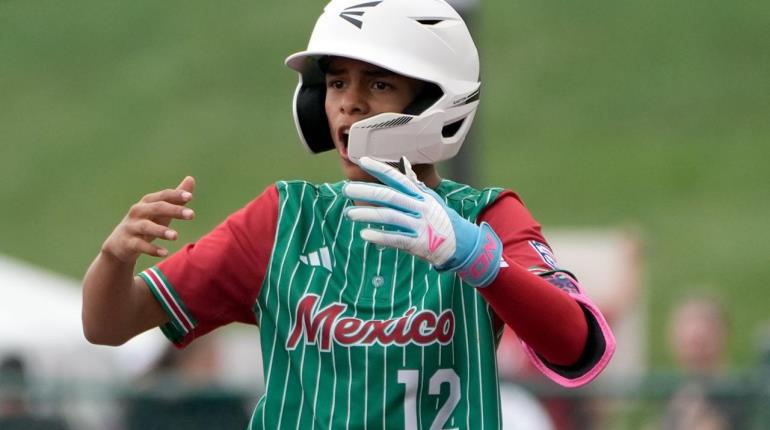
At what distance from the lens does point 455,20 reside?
386 centimetres

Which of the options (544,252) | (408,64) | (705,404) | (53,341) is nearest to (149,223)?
(408,64)

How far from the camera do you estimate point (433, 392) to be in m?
3.64

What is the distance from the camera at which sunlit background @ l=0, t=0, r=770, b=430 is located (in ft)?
62.2

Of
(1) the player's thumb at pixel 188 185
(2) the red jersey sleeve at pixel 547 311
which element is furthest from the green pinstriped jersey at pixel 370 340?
(1) the player's thumb at pixel 188 185

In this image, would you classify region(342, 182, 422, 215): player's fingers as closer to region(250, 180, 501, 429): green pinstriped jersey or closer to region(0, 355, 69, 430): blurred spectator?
region(250, 180, 501, 429): green pinstriped jersey

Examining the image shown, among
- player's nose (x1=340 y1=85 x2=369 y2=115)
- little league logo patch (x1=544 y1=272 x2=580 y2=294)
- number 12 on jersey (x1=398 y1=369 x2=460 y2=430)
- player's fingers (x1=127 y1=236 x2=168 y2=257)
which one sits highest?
player's nose (x1=340 y1=85 x2=369 y2=115)

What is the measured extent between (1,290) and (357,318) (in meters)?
7.35

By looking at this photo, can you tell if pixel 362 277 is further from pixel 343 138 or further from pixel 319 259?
pixel 343 138

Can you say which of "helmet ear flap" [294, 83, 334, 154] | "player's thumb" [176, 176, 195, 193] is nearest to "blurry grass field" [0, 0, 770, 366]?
"helmet ear flap" [294, 83, 334, 154]

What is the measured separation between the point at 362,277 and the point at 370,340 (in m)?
0.17

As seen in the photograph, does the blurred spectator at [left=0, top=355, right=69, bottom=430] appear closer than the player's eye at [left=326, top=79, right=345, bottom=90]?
No

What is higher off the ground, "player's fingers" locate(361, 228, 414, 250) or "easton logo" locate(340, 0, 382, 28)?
"easton logo" locate(340, 0, 382, 28)

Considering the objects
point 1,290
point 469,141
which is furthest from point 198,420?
point 1,290

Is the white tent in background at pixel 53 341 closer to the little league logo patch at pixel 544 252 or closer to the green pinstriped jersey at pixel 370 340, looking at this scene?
the green pinstriped jersey at pixel 370 340
